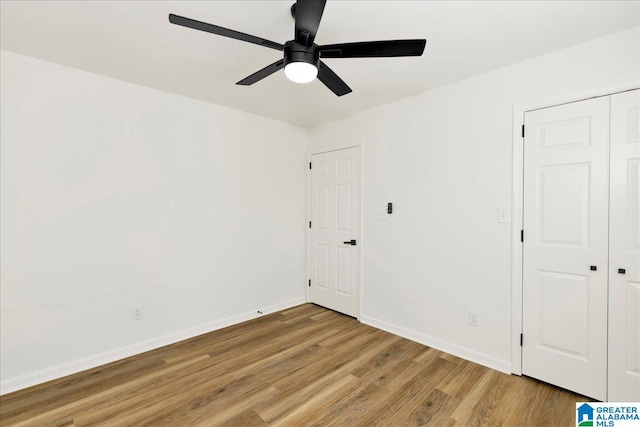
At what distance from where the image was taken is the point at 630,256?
1.96 m

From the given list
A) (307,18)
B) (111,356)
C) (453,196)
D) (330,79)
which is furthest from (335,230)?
(307,18)

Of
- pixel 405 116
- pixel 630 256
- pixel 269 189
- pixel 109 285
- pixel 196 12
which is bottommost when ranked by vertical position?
pixel 109 285

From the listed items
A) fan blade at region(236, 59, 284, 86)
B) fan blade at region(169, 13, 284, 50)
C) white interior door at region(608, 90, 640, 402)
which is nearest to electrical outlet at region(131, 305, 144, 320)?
fan blade at region(236, 59, 284, 86)

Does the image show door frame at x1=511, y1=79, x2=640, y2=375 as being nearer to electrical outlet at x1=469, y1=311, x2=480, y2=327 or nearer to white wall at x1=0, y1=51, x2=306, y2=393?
electrical outlet at x1=469, y1=311, x2=480, y2=327

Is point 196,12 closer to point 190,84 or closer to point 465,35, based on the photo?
point 190,84

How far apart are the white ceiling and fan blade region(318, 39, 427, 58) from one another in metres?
0.33

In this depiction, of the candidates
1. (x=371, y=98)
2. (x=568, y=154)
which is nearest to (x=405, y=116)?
(x=371, y=98)

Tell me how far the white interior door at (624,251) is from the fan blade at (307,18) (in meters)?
2.11

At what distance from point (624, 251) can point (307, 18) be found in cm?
248

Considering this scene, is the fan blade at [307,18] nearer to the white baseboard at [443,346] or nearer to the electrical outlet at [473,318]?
the electrical outlet at [473,318]

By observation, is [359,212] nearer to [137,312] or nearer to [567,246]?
[567,246]

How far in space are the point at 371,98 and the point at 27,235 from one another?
10.7ft

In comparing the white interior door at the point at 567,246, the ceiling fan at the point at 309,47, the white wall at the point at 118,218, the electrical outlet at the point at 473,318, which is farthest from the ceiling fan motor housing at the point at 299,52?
the electrical outlet at the point at 473,318

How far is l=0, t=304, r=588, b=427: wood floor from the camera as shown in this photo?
1.94 m
